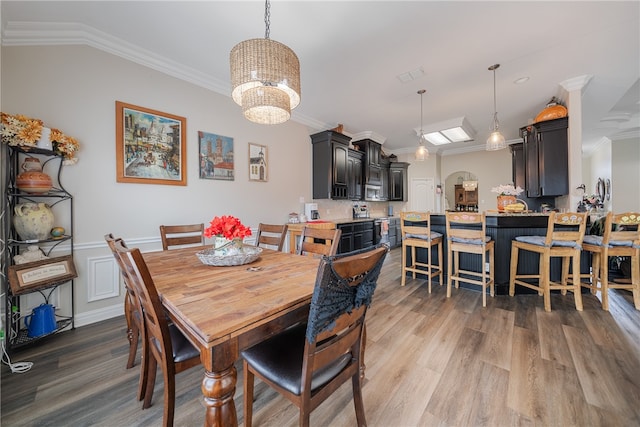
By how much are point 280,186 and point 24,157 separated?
2.72 metres

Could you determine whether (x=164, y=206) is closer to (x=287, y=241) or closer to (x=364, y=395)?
(x=287, y=241)

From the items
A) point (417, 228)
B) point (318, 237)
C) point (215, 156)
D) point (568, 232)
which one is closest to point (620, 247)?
point (568, 232)

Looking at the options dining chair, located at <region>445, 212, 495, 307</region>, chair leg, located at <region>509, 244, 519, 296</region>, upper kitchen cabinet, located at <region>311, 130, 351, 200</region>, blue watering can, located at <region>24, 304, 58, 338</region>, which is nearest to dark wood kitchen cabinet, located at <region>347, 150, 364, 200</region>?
upper kitchen cabinet, located at <region>311, 130, 351, 200</region>

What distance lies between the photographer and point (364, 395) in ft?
4.60

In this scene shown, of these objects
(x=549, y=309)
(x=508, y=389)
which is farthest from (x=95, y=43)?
(x=549, y=309)

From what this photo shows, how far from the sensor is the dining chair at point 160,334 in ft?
3.13

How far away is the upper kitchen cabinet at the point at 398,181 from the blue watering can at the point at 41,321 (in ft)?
21.4

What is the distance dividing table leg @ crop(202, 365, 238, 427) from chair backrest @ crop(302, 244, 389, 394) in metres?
0.26

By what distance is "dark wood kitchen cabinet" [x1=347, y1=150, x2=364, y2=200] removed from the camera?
503 cm

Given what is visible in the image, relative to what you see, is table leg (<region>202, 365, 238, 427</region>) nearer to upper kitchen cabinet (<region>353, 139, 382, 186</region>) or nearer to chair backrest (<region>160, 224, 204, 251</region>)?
chair backrest (<region>160, 224, 204, 251</region>)

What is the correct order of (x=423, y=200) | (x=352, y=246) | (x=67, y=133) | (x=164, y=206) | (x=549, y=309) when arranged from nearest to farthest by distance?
(x=67, y=133) → (x=549, y=309) → (x=164, y=206) → (x=352, y=246) → (x=423, y=200)

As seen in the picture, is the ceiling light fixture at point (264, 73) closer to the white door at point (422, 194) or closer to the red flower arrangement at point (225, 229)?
the red flower arrangement at point (225, 229)

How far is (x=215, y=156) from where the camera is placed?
311cm

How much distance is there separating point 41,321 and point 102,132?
175 cm
